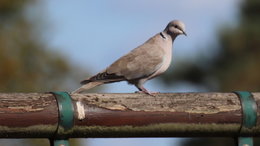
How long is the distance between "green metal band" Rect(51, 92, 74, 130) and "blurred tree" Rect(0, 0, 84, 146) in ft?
39.1

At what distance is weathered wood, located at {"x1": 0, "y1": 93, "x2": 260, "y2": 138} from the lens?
14.1ft

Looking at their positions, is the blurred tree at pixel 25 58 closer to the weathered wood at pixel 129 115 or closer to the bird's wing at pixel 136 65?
the bird's wing at pixel 136 65

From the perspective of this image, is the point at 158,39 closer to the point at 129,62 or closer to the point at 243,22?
the point at 129,62

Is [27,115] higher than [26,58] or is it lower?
lower

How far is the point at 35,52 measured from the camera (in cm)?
1903

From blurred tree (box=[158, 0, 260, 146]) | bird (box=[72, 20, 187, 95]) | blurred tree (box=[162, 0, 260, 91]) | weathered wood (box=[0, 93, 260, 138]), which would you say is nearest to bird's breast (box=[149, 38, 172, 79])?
bird (box=[72, 20, 187, 95])

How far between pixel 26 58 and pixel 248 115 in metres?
14.7

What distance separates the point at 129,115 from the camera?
4457mm

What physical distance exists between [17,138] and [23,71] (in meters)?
14.0

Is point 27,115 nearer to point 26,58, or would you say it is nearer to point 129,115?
point 129,115

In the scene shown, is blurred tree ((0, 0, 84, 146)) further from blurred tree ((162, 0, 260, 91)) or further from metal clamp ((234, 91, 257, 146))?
metal clamp ((234, 91, 257, 146))

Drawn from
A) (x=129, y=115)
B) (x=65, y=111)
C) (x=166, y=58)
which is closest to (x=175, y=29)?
(x=166, y=58)

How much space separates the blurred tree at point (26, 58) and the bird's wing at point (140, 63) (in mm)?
8845

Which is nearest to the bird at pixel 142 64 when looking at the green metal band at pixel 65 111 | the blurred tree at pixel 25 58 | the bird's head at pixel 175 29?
the bird's head at pixel 175 29
